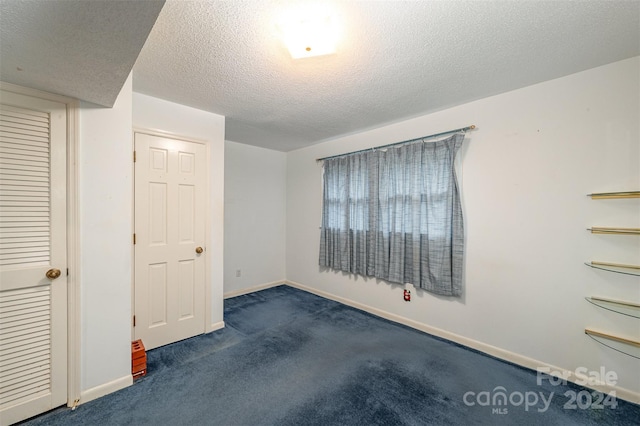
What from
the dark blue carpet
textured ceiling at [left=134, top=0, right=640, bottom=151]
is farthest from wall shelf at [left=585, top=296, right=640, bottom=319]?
textured ceiling at [left=134, top=0, right=640, bottom=151]

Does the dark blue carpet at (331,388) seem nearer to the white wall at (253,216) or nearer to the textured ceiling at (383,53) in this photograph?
the white wall at (253,216)

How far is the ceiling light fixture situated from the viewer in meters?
1.41

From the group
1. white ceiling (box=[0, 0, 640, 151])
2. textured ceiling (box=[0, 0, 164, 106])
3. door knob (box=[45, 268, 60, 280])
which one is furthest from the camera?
door knob (box=[45, 268, 60, 280])

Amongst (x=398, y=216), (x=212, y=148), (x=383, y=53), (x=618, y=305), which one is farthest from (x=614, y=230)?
(x=212, y=148)

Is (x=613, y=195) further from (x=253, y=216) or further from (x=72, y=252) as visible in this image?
(x=253, y=216)

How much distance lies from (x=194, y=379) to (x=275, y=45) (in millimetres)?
2563

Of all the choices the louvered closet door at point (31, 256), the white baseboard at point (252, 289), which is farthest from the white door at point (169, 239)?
the white baseboard at point (252, 289)

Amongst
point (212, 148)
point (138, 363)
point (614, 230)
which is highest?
point (212, 148)

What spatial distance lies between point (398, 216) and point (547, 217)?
1.33m

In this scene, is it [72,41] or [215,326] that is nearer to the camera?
[72,41]

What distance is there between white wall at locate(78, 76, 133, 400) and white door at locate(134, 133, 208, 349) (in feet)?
1.84

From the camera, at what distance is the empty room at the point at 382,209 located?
1.48 meters

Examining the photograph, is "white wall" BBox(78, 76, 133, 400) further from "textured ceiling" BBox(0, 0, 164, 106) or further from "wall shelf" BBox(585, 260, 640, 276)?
"wall shelf" BBox(585, 260, 640, 276)

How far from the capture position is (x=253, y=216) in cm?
422
